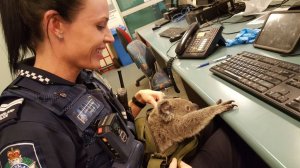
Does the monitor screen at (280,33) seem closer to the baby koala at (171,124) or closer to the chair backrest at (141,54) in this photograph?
the baby koala at (171,124)

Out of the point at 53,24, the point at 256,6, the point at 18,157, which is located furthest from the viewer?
the point at 256,6

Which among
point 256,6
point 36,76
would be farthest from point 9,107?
point 256,6

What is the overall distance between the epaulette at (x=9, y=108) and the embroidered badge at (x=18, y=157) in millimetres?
70

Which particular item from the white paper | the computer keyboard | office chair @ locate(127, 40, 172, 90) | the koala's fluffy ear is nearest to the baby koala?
the koala's fluffy ear

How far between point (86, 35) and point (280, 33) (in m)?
0.70

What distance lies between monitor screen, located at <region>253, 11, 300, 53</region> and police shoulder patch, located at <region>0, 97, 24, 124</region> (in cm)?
85

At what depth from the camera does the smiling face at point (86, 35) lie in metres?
0.70

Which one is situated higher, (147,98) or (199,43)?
(199,43)

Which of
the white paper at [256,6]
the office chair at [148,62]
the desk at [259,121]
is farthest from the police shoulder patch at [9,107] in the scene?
the office chair at [148,62]

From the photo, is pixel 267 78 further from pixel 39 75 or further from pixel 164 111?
pixel 39 75

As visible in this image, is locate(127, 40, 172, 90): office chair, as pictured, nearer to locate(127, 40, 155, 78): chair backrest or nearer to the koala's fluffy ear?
locate(127, 40, 155, 78): chair backrest

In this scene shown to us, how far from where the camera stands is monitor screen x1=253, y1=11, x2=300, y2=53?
0.86 meters

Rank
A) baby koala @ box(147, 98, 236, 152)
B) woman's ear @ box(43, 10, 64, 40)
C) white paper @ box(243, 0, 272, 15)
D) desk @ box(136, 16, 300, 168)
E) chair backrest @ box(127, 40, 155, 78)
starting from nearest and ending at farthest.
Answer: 1. desk @ box(136, 16, 300, 168)
2. woman's ear @ box(43, 10, 64, 40)
3. baby koala @ box(147, 98, 236, 152)
4. white paper @ box(243, 0, 272, 15)
5. chair backrest @ box(127, 40, 155, 78)

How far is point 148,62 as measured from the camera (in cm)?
223
